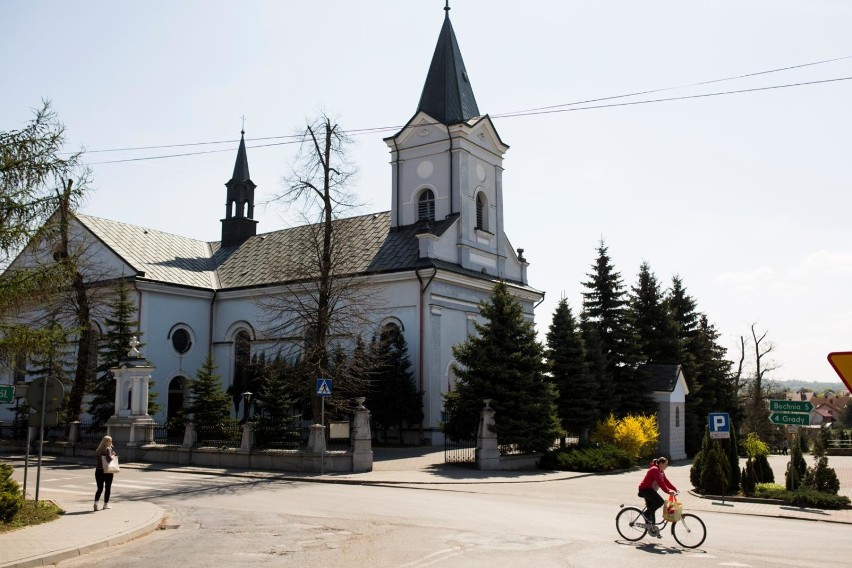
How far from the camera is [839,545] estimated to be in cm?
1192

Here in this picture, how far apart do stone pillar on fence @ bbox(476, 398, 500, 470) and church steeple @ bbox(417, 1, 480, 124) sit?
17.4 metres

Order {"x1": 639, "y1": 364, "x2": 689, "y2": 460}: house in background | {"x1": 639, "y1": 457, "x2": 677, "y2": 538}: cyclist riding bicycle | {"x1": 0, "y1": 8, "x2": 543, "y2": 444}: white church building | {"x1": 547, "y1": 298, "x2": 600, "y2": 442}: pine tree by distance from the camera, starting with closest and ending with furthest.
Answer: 1. {"x1": 639, "y1": 457, "x2": 677, "y2": 538}: cyclist riding bicycle
2. {"x1": 547, "y1": 298, "x2": 600, "y2": 442}: pine tree
3. {"x1": 0, "y1": 8, "x2": 543, "y2": 444}: white church building
4. {"x1": 639, "y1": 364, "x2": 689, "y2": 460}: house in background

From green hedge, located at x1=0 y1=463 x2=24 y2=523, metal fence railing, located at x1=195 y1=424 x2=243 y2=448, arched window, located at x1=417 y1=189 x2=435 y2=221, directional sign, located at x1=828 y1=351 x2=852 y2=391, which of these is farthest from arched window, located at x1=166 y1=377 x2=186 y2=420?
directional sign, located at x1=828 y1=351 x2=852 y2=391

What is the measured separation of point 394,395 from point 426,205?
10892 mm

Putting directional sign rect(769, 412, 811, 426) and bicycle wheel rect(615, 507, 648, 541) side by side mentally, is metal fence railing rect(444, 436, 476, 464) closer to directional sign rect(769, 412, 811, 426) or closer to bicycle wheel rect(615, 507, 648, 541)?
directional sign rect(769, 412, 811, 426)

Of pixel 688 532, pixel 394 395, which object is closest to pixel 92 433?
pixel 394 395

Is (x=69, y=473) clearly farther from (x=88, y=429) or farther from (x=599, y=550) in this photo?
(x=599, y=550)

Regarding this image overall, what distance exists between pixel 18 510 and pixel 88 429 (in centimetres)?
1983

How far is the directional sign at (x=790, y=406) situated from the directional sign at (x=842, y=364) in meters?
14.7

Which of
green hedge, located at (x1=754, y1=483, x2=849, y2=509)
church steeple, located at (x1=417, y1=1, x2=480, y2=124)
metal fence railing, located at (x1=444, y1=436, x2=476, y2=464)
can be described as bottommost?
green hedge, located at (x1=754, y1=483, x2=849, y2=509)

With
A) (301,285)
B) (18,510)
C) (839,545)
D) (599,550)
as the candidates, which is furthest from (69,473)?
(839,545)

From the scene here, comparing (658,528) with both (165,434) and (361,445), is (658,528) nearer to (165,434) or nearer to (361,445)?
(361,445)

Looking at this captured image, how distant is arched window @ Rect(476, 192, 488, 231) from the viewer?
38.7m

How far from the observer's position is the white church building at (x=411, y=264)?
34.4 metres
